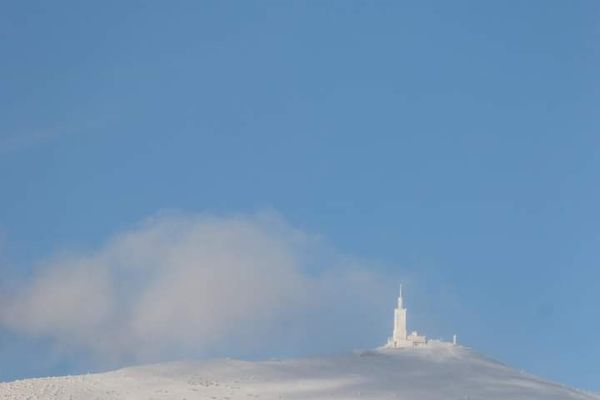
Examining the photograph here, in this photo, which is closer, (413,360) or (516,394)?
(516,394)

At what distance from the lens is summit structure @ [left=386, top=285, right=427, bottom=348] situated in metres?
91.0

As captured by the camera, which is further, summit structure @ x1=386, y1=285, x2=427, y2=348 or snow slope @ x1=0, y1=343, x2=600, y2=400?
summit structure @ x1=386, y1=285, x2=427, y2=348

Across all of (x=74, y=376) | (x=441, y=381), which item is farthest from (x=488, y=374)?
(x=74, y=376)

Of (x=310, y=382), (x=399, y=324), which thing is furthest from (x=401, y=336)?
(x=310, y=382)

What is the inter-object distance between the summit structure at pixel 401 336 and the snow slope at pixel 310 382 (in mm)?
13310

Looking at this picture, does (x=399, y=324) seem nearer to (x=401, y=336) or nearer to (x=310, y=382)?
(x=401, y=336)

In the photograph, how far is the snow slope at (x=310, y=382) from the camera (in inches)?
2438

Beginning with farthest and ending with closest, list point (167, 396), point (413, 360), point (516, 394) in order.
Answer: point (413, 360)
point (516, 394)
point (167, 396)

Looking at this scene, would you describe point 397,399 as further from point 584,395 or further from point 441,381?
point 584,395

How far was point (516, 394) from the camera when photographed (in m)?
65.4

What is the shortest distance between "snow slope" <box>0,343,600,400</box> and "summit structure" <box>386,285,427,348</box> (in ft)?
43.7

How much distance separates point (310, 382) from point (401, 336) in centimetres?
2873

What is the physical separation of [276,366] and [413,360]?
10.7 m

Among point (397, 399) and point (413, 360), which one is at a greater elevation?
point (413, 360)
